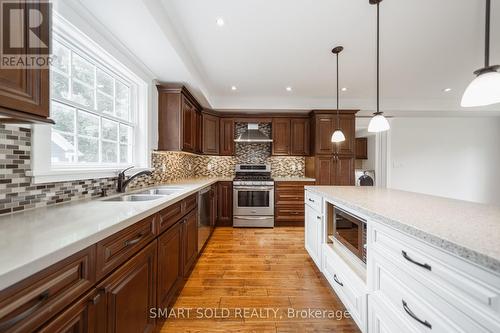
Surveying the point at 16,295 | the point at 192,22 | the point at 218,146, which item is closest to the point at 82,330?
the point at 16,295

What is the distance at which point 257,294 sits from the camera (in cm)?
187

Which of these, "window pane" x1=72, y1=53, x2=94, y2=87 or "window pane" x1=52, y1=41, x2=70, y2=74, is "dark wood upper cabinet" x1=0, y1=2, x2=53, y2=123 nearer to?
"window pane" x1=52, y1=41, x2=70, y2=74

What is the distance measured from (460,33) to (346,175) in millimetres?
2455

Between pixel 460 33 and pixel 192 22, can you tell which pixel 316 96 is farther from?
pixel 192 22

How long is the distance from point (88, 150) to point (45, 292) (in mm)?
1471

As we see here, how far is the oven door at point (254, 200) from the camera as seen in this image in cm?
381

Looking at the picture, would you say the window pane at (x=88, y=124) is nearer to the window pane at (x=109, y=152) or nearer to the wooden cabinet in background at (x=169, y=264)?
the window pane at (x=109, y=152)

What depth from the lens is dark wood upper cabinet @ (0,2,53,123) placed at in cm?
77

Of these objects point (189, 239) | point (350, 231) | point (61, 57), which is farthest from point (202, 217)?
point (61, 57)

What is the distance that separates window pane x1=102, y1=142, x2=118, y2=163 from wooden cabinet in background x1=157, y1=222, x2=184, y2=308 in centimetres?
101

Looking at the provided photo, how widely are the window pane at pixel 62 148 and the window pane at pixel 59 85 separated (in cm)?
28

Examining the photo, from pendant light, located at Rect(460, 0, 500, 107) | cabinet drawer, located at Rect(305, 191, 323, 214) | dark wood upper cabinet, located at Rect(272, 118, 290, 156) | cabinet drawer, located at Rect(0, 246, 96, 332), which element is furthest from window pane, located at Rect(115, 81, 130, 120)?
pendant light, located at Rect(460, 0, 500, 107)

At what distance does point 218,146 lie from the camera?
4238mm

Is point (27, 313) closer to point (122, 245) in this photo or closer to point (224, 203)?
point (122, 245)
